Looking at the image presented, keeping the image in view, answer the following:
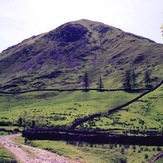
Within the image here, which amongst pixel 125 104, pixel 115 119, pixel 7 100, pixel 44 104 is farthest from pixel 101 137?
pixel 7 100

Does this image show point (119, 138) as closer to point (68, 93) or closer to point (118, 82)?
point (68, 93)

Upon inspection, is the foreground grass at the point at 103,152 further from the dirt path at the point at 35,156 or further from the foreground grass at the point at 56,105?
the foreground grass at the point at 56,105

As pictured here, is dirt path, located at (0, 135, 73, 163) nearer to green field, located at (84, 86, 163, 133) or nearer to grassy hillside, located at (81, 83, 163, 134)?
grassy hillside, located at (81, 83, 163, 134)

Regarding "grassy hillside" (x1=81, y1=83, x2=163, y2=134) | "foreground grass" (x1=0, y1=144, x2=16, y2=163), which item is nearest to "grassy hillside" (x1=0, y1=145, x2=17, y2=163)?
"foreground grass" (x1=0, y1=144, x2=16, y2=163)

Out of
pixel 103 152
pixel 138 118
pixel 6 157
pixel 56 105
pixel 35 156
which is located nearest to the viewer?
pixel 6 157

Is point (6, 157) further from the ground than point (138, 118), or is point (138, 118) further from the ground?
point (138, 118)

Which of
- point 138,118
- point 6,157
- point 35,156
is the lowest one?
point 35,156

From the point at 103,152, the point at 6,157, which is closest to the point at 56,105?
the point at 103,152

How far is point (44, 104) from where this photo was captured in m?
150

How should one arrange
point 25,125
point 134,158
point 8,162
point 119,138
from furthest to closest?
point 25,125 < point 119,138 < point 134,158 < point 8,162

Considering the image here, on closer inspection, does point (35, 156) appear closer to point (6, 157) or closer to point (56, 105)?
point (6, 157)

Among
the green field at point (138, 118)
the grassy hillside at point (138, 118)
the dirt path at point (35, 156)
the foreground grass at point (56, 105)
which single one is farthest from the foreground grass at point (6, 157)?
the foreground grass at point (56, 105)

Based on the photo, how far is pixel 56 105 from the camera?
141375 millimetres

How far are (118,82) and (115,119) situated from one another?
83596 mm
